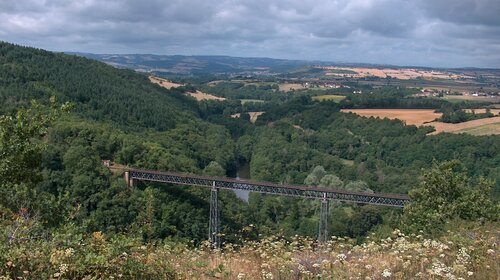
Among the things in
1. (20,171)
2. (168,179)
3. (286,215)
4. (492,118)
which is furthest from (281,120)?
(20,171)

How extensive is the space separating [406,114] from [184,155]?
59848 millimetres

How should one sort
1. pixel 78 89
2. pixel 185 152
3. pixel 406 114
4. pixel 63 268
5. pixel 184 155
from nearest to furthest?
pixel 63 268 → pixel 184 155 → pixel 185 152 → pixel 78 89 → pixel 406 114

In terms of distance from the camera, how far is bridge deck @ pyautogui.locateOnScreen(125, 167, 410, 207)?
44.8 m

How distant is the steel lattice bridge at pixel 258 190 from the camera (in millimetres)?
43625

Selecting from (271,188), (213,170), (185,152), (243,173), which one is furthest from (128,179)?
(243,173)

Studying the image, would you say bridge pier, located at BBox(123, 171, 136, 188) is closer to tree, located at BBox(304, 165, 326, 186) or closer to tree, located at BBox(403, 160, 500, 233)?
tree, located at BBox(304, 165, 326, 186)

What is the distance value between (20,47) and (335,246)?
113771 mm

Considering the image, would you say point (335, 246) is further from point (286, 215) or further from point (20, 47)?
point (20, 47)

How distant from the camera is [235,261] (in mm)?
6547

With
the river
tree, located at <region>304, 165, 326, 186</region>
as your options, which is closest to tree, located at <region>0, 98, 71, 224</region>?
tree, located at <region>304, 165, 326, 186</region>

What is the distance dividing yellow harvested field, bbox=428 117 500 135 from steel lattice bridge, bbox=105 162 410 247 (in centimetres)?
4160

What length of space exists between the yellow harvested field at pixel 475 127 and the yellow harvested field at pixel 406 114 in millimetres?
8505

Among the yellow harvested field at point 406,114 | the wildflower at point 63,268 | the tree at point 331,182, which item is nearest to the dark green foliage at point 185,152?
the tree at point 331,182

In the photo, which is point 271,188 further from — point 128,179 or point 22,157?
point 22,157
